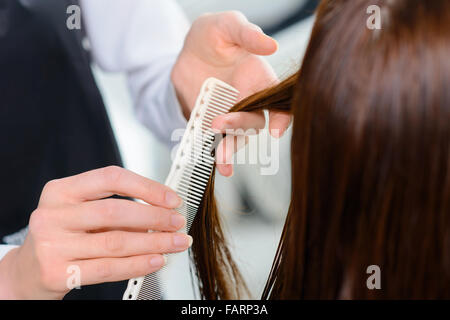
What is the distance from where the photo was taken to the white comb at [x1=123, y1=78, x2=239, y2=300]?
667 mm

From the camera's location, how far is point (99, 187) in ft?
2.00

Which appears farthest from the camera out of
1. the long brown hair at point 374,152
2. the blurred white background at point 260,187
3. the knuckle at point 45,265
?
the blurred white background at point 260,187

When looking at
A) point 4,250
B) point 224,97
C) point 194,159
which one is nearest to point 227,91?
point 224,97

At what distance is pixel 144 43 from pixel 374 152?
2.38ft

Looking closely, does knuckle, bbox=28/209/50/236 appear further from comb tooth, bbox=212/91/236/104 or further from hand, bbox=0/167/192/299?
comb tooth, bbox=212/91/236/104

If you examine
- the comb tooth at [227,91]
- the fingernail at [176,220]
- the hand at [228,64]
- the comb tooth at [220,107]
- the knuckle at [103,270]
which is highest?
the hand at [228,64]

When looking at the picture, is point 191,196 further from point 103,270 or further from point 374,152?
point 374,152

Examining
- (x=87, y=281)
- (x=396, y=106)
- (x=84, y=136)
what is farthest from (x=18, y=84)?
(x=396, y=106)

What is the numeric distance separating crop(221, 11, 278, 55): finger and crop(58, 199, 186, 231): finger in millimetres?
297

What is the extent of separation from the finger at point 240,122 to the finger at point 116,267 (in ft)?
0.73

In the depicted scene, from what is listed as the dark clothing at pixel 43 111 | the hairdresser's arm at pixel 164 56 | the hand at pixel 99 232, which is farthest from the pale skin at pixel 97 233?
the dark clothing at pixel 43 111

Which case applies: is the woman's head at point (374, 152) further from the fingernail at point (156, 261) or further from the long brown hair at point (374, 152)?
the fingernail at point (156, 261)

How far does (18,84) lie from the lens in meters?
0.95

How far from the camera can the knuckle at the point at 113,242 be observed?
2.00ft
